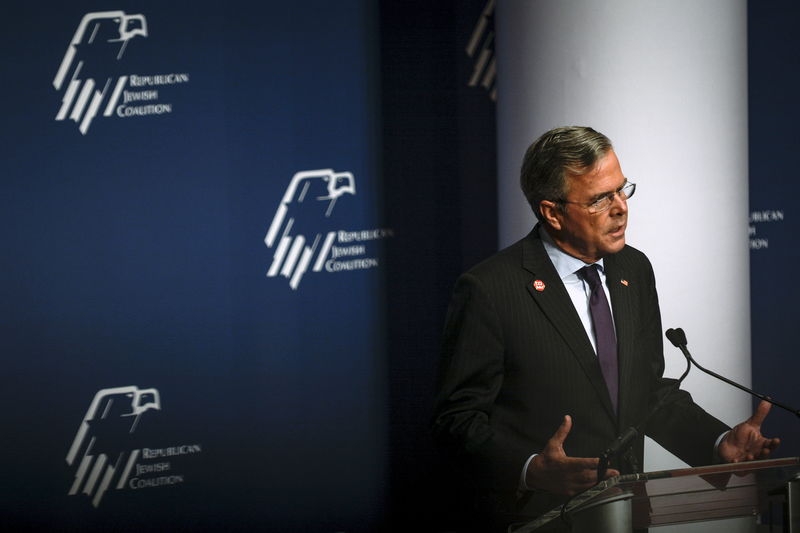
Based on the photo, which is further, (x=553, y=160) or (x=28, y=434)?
(x=28, y=434)

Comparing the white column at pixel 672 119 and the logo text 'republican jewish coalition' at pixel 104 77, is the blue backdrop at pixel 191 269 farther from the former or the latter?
the white column at pixel 672 119

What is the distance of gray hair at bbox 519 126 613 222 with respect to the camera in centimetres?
180

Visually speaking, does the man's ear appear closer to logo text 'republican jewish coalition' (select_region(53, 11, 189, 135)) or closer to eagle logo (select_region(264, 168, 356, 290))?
eagle logo (select_region(264, 168, 356, 290))

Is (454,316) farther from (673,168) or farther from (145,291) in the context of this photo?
(145,291)

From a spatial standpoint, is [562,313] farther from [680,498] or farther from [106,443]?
[106,443]

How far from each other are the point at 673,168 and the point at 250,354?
1.65 meters

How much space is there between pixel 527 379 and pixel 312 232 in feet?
5.07

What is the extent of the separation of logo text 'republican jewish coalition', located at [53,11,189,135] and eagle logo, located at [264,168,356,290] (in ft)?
1.85

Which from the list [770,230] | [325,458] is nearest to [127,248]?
[325,458]

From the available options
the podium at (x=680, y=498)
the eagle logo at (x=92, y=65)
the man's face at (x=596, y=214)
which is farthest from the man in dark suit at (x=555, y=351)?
the eagle logo at (x=92, y=65)

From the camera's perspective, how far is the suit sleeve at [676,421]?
5.72 ft

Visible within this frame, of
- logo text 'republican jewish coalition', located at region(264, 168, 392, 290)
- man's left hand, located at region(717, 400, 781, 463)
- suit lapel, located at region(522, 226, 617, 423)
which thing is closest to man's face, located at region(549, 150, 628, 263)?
suit lapel, located at region(522, 226, 617, 423)

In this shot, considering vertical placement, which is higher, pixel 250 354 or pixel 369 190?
pixel 369 190

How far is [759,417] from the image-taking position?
Answer: 5.09 feet
